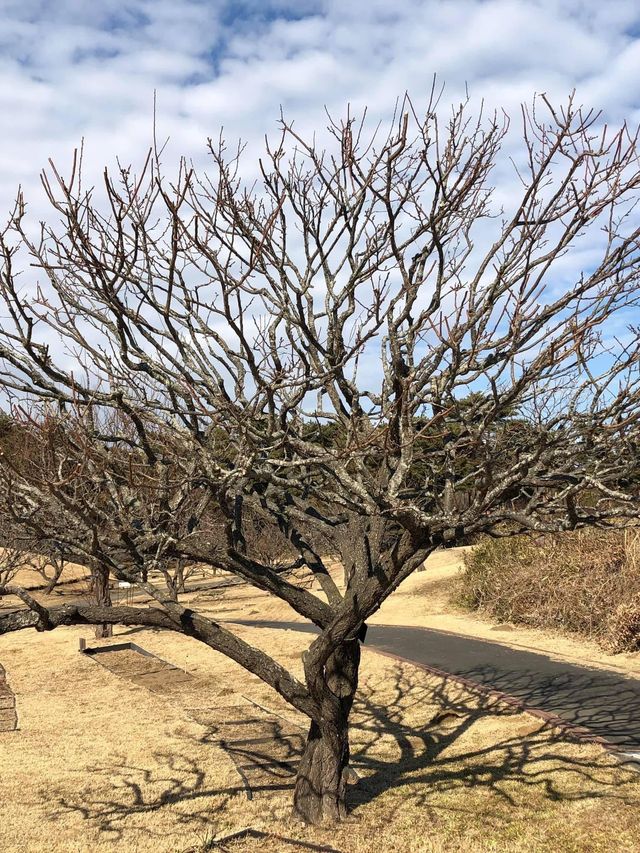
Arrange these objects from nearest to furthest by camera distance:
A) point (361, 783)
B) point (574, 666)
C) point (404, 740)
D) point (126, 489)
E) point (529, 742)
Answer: point (126, 489), point (361, 783), point (529, 742), point (404, 740), point (574, 666)

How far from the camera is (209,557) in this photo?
253 inches

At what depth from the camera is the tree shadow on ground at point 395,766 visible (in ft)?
23.1

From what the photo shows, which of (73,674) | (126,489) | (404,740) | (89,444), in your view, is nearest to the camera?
(89,444)

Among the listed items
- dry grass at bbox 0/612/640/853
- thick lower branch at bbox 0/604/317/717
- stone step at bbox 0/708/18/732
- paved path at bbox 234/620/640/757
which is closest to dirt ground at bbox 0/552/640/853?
dry grass at bbox 0/612/640/853

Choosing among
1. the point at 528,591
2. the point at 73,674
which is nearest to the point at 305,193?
the point at 73,674

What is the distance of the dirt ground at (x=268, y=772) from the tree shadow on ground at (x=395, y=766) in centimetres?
2

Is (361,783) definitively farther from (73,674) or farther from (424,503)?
(73,674)

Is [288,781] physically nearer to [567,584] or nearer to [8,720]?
[8,720]

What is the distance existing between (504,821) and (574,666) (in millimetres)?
6139

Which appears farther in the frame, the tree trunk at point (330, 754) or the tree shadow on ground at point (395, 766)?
the tree shadow on ground at point (395, 766)

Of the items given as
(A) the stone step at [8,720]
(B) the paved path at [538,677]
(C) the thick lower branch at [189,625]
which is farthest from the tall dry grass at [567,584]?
(A) the stone step at [8,720]

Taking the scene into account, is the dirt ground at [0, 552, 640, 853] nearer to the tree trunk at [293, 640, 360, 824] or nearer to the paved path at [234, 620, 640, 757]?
the tree trunk at [293, 640, 360, 824]

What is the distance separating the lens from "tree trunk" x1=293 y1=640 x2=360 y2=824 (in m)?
6.46

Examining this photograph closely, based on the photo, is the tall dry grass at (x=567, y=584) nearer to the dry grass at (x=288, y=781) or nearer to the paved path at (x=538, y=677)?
the paved path at (x=538, y=677)
